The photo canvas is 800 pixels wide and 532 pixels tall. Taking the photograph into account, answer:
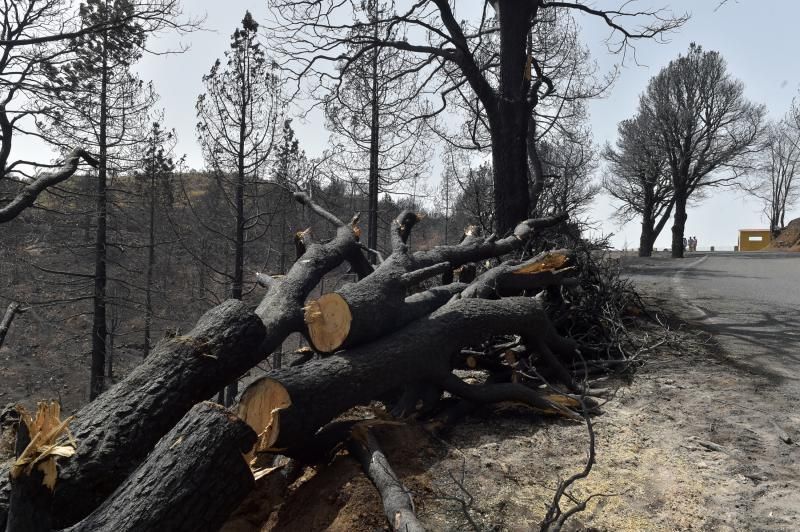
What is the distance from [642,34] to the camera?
966cm

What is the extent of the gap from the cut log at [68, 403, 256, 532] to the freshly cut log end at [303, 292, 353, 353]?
1.23m

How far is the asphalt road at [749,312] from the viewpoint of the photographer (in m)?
5.78

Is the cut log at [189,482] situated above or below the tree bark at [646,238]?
below

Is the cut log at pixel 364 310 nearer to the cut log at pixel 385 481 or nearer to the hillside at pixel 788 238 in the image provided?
the cut log at pixel 385 481

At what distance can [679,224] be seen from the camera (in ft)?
87.4

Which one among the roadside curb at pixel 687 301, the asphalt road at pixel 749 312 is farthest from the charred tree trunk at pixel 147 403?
the roadside curb at pixel 687 301

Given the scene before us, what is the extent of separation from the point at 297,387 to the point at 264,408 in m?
0.24

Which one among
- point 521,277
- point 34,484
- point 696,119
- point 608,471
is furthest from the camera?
point 696,119

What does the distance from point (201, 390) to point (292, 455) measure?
722mm

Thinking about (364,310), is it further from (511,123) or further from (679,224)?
(679,224)

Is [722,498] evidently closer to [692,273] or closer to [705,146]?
[692,273]

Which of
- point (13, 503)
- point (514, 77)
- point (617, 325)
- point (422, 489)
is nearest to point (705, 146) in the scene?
point (514, 77)

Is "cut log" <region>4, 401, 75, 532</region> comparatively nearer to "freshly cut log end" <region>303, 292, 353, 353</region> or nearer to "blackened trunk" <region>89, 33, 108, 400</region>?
"freshly cut log end" <region>303, 292, 353, 353</region>

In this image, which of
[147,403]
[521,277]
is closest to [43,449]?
[147,403]
